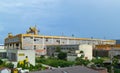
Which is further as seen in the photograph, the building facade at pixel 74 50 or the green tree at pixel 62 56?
the green tree at pixel 62 56

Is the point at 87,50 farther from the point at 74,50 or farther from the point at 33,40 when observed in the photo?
the point at 33,40

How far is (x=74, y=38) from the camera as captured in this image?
67.9 m

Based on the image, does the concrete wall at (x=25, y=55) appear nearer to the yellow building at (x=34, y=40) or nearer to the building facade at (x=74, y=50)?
the building facade at (x=74, y=50)

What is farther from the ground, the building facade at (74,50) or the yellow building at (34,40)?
the yellow building at (34,40)

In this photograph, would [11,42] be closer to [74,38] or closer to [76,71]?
[74,38]

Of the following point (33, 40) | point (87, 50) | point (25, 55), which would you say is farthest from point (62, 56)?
point (33, 40)

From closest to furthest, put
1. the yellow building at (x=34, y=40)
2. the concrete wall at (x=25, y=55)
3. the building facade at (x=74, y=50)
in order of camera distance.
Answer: the concrete wall at (x=25, y=55) < the building facade at (x=74, y=50) < the yellow building at (x=34, y=40)

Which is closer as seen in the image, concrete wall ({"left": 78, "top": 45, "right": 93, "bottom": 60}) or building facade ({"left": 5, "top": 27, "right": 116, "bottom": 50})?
concrete wall ({"left": 78, "top": 45, "right": 93, "bottom": 60})

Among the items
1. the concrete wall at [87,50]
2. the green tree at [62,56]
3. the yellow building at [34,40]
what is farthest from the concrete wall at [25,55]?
the yellow building at [34,40]

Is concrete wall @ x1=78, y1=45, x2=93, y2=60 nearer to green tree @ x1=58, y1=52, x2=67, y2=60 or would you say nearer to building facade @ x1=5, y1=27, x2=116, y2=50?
green tree @ x1=58, y1=52, x2=67, y2=60

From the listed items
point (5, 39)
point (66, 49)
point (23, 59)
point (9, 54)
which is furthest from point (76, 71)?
point (5, 39)

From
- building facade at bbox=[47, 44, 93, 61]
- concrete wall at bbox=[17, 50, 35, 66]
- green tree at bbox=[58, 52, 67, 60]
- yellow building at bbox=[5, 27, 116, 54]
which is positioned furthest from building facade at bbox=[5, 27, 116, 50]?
concrete wall at bbox=[17, 50, 35, 66]

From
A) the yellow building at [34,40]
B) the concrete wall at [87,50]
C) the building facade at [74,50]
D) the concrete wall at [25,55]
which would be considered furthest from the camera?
the yellow building at [34,40]

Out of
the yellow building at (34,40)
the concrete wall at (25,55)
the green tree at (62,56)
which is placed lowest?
the green tree at (62,56)
